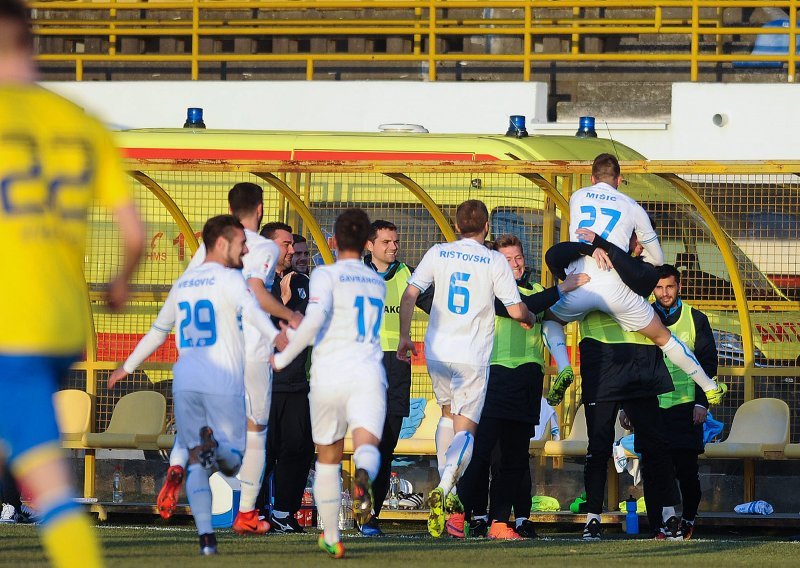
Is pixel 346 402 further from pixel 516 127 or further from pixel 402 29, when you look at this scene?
pixel 402 29

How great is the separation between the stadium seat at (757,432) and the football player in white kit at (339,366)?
4375mm

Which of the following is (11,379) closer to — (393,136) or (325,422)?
(325,422)

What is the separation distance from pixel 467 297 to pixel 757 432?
3.44 meters

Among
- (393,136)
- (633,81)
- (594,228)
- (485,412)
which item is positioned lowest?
(485,412)

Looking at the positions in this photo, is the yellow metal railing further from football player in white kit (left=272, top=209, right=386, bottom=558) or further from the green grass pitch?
football player in white kit (left=272, top=209, right=386, bottom=558)

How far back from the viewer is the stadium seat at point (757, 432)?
11.3 m

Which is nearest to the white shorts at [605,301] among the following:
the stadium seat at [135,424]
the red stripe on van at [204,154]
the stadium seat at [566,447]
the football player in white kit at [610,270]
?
the football player in white kit at [610,270]

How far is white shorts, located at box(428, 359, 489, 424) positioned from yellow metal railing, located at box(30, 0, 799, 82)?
37.6 feet

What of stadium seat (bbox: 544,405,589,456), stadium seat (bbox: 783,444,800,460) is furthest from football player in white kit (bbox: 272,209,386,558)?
stadium seat (bbox: 783,444,800,460)

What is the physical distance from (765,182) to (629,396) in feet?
8.85

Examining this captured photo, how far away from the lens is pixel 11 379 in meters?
4.80

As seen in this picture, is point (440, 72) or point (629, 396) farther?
point (440, 72)

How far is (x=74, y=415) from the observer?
1226 centimetres

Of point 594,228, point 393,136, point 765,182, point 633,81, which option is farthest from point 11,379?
point 633,81
